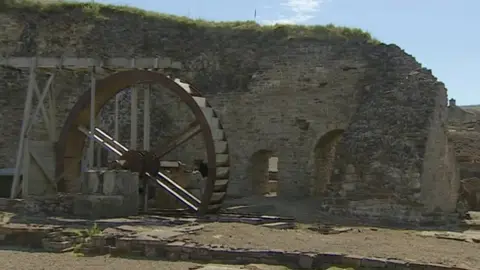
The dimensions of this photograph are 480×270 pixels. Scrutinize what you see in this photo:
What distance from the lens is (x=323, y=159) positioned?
16.6 m

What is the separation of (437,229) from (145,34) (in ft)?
33.0

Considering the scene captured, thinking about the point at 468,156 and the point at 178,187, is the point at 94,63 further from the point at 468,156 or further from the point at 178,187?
the point at 468,156

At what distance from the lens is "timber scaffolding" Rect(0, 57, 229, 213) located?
1270 cm

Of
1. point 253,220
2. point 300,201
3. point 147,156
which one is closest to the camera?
point 253,220

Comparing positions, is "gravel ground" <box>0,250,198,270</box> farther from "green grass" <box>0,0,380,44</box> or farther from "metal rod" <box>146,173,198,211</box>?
"green grass" <box>0,0,380,44</box>

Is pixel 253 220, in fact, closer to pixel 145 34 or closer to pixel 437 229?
pixel 437 229

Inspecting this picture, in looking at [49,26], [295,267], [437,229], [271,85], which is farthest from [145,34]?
[295,267]

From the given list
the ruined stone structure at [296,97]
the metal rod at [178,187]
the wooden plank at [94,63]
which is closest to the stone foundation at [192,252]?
the metal rod at [178,187]

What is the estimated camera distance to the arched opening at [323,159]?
16.2 metres

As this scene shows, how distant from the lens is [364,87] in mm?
15297

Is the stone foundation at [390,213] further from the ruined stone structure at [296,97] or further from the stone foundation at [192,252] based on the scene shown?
the stone foundation at [192,252]

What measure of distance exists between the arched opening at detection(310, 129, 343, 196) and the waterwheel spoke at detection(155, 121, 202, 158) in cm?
399

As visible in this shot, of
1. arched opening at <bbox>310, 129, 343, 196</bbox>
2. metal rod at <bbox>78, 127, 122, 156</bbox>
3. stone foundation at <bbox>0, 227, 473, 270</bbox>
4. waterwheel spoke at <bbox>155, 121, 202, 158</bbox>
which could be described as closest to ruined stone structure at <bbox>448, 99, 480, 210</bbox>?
arched opening at <bbox>310, 129, 343, 196</bbox>

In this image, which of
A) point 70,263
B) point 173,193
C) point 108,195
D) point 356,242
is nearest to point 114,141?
point 173,193
